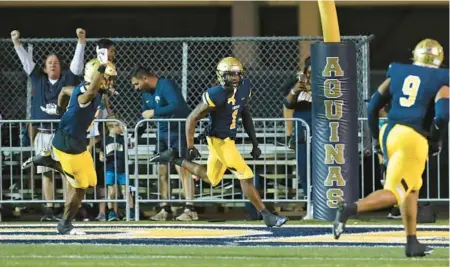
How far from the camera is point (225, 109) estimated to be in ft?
44.8

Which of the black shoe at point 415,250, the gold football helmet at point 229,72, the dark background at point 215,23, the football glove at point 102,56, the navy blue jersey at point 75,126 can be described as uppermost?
the dark background at point 215,23

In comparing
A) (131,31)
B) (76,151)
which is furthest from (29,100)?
(131,31)

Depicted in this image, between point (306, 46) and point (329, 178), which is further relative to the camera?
point (306, 46)

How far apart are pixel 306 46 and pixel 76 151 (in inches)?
236

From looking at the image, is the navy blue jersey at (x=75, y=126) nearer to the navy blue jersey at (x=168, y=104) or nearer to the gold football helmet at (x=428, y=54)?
the navy blue jersey at (x=168, y=104)

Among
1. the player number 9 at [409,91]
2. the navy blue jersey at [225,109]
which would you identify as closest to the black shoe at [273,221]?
the navy blue jersey at [225,109]

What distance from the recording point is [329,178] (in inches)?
575

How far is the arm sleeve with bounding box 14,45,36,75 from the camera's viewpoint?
15562 millimetres

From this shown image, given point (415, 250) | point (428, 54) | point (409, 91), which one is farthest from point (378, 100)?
point (415, 250)

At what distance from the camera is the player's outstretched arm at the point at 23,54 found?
50.9 feet

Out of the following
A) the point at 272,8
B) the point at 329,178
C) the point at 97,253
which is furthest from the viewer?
the point at 272,8

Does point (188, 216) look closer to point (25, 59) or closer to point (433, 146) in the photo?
point (25, 59)

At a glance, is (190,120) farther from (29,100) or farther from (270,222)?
(29,100)

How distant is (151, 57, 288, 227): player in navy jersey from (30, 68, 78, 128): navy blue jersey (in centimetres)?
234
